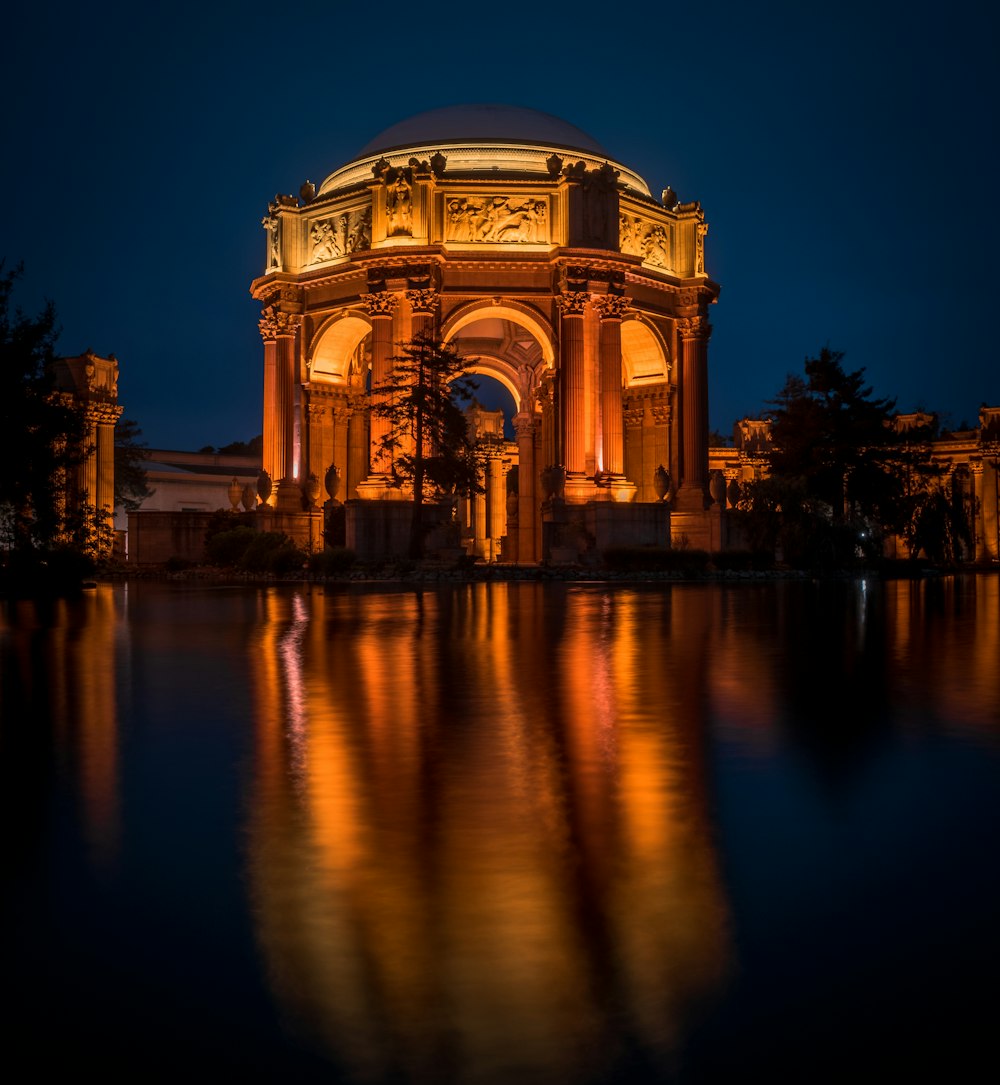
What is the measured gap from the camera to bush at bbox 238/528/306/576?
35031 millimetres

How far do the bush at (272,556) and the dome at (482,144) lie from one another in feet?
51.9

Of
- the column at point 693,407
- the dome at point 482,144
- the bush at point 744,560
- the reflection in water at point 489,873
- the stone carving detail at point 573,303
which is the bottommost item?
the reflection in water at point 489,873

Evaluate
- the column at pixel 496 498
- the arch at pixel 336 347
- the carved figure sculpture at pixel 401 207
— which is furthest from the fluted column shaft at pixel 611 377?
the column at pixel 496 498

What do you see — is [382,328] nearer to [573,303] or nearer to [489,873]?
[573,303]

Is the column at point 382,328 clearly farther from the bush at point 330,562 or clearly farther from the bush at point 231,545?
the bush at point 330,562

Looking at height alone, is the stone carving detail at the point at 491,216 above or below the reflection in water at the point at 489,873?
above

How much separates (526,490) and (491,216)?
13978mm

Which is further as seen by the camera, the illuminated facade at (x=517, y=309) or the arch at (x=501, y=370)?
the arch at (x=501, y=370)

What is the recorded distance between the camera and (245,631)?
537 inches

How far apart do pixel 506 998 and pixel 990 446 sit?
78.9m

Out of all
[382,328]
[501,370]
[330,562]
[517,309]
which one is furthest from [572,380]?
[501,370]

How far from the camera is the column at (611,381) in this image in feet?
140

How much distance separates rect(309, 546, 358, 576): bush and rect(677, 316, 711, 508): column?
1770 centimetres

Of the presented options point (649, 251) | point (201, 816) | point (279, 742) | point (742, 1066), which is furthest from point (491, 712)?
point (649, 251)
